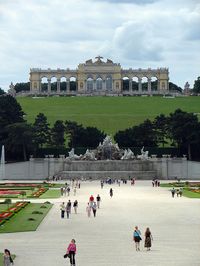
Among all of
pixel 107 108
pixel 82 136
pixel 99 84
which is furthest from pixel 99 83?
pixel 82 136

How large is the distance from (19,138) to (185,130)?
1929 cm

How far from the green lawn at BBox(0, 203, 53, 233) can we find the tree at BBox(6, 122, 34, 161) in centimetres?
3949

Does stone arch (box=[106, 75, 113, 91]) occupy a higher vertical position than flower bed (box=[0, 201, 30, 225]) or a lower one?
higher

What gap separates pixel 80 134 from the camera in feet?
256

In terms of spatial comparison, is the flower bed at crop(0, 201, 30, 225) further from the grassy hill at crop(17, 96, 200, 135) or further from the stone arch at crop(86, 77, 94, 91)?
the stone arch at crop(86, 77, 94, 91)

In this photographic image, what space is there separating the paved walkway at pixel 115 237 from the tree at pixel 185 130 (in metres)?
37.1

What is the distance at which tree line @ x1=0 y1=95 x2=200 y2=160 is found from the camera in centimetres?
7188

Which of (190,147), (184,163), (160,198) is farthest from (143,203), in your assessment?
(190,147)

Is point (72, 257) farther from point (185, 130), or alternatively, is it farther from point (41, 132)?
point (41, 132)

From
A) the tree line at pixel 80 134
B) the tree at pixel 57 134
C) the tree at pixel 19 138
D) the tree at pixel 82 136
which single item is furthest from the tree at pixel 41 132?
the tree at pixel 82 136

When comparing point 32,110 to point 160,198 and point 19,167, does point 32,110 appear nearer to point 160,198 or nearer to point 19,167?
point 19,167

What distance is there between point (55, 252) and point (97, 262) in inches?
83.1

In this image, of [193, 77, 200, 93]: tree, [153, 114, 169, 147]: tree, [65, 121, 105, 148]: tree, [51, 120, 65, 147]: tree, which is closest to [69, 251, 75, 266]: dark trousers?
[153, 114, 169, 147]: tree

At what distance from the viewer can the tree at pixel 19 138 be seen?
2798 inches
